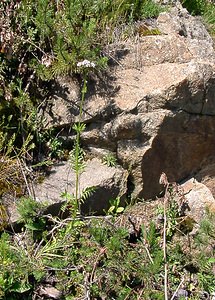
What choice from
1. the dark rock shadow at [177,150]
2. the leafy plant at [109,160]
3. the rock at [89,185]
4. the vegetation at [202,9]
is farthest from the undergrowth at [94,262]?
the vegetation at [202,9]

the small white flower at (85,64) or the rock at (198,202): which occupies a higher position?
the small white flower at (85,64)

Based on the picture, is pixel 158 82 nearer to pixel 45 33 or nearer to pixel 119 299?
pixel 45 33

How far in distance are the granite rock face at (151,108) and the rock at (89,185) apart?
150 mm

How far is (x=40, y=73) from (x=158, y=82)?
96cm

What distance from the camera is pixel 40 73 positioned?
4445 mm

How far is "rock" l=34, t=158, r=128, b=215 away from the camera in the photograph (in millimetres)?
4285

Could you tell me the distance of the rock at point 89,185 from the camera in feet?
14.1

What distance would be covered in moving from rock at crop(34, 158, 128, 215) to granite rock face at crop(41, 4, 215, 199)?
15cm

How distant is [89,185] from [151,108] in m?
0.82

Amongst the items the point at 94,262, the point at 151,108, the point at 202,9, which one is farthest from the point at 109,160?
the point at 202,9

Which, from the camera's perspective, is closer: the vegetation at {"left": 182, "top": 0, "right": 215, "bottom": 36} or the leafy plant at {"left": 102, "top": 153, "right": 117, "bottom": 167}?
the leafy plant at {"left": 102, "top": 153, "right": 117, "bottom": 167}

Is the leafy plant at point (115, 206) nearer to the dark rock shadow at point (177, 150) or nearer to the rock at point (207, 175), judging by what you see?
the dark rock shadow at point (177, 150)

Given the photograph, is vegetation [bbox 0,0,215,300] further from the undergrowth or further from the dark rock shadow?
the dark rock shadow

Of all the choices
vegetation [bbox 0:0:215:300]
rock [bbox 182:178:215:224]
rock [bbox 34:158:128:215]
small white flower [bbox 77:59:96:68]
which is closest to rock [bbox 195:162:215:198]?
rock [bbox 182:178:215:224]
